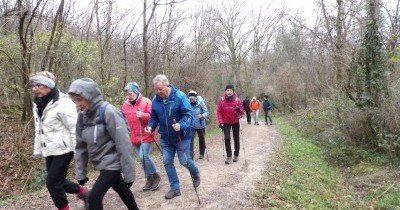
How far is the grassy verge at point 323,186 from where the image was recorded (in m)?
7.22

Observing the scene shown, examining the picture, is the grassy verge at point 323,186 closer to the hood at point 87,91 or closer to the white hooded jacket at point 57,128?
the white hooded jacket at point 57,128

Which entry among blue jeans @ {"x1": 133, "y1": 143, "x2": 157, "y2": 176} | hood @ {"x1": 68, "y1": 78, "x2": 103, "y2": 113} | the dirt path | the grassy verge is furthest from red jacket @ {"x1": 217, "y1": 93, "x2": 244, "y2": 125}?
hood @ {"x1": 68, "y1": 78, "x2": 103, "y2": 113}

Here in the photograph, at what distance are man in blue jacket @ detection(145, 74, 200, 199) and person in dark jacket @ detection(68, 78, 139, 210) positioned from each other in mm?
1633

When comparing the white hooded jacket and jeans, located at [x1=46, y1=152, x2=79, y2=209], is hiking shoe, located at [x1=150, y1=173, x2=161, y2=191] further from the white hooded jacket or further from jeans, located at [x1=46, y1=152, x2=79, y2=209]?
the white hooded jacket

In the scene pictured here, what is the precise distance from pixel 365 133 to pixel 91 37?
40.0 feet

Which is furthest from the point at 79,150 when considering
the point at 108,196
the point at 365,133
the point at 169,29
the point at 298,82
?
the point at 298,82

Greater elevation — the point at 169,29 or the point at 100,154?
the point at 169,29

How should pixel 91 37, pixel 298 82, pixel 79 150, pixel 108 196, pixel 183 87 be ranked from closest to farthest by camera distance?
pixel 79 150, pixel 108 196, pixel 91 37, pixel 183 87, pixel 298 82

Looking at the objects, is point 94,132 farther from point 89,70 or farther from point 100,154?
point 89,70

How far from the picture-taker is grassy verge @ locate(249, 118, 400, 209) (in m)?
7.22

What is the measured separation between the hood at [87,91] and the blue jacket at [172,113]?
1802 mm

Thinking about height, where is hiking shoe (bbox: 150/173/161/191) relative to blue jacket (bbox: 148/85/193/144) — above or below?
below

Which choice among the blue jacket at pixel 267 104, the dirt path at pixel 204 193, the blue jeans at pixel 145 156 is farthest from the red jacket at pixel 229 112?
the blue jacket at pixel 267 104

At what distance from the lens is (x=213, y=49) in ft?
97.7
